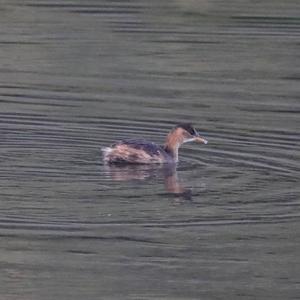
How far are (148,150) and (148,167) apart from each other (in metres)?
0.16

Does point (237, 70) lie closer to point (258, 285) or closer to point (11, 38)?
point (11, 38)

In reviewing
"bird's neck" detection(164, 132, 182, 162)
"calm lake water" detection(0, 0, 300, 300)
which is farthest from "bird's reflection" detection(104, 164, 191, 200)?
"bird's neck" detection(164, 132, 182, 162)

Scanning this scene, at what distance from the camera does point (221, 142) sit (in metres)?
14.7

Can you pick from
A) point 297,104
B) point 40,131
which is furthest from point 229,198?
point 297,104

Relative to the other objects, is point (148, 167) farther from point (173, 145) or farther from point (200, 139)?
point (200, 139)

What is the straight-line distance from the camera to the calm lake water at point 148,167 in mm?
10016

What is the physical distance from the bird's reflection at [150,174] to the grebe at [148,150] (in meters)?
0.07

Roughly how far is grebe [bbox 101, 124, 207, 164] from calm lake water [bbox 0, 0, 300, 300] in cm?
14

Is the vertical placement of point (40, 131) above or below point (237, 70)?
below

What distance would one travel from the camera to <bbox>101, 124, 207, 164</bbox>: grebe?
13625 mm

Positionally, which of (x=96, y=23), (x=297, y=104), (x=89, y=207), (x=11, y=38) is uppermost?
(x=96, y=23)

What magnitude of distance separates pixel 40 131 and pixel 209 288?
18.6 ft

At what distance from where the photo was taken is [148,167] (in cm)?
1379

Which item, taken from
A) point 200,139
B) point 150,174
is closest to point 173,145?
point 200,139
